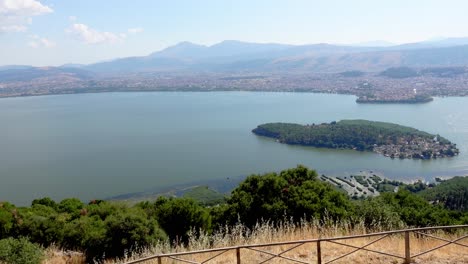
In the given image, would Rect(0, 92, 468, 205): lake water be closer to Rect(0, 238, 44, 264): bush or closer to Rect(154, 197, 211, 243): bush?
Rect(154, 197, 211, 243): bush

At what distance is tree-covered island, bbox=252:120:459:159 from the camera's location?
30.9 meters

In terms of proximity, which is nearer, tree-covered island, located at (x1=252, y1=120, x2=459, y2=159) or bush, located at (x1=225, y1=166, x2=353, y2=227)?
bush, located at (x1=225, y1=166, x2=353, y2=227)

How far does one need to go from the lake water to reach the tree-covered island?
37.8 inches

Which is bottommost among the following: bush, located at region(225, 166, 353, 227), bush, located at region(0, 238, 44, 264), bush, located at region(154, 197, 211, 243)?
bush, located at region(154, 197, 211, 243)

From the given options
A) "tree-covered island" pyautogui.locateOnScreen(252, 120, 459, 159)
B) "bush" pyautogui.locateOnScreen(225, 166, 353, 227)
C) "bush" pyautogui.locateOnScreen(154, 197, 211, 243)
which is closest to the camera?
"bush" pyautogui.locateOnScreen(225, 166, 353, 227)

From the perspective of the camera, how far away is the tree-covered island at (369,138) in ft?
101

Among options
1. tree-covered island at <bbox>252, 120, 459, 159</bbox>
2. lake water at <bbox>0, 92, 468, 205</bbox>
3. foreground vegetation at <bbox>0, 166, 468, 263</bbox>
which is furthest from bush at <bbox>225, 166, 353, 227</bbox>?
tree-covered island at <bbox>252, 120, 459, 159</bbox>

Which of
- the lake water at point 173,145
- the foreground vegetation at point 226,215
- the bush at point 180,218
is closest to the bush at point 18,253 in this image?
the foreground vegetation at point 226,215

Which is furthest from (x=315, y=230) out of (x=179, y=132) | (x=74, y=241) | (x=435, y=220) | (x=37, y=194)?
(x=179, y=132)

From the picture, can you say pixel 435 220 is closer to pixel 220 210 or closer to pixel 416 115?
pixel 220 210

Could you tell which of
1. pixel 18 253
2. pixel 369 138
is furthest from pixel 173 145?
pixel 18 253

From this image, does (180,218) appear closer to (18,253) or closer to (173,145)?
(18,253)

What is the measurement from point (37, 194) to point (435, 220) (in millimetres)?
20522

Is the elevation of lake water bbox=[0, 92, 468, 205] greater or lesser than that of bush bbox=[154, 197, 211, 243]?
lesser
